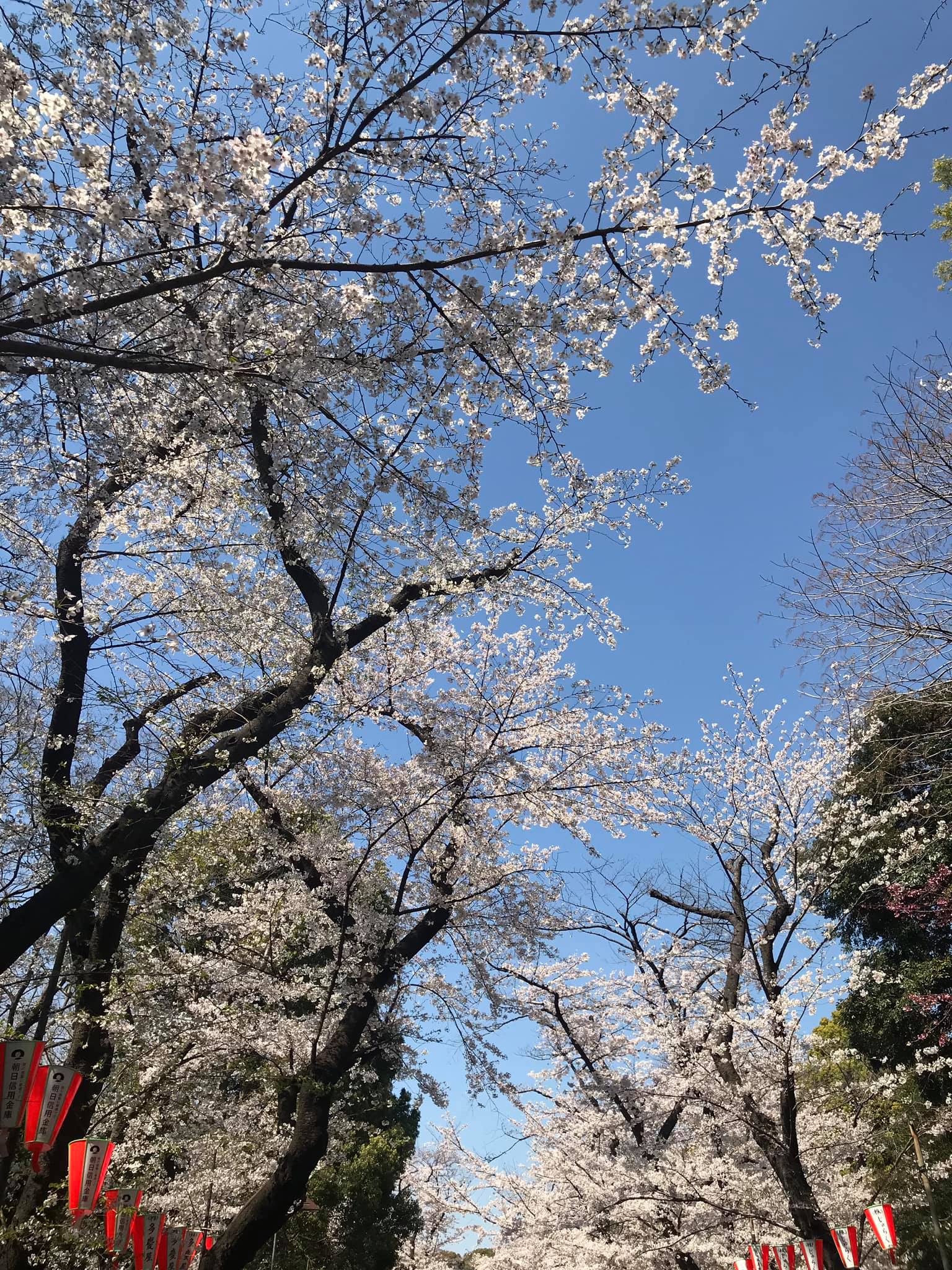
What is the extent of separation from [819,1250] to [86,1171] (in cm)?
530

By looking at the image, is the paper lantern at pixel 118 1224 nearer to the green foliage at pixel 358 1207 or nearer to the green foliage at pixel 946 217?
the green foliage at pixel 358 1207

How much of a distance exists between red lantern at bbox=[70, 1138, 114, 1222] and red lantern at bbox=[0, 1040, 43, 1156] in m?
0.77

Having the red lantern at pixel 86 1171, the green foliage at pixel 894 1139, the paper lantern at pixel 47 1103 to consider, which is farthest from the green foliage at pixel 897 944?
the paper lantern at pixel 47 1103

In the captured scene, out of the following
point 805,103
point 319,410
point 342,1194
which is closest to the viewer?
point 805,103

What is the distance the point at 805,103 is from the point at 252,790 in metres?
6.44

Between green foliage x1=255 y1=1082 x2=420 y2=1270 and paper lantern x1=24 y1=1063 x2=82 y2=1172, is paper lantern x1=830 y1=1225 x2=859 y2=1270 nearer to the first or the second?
paper lantern x1=24 y1=1063 x2=82 y2=1172

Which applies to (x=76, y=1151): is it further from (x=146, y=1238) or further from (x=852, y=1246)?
(x=852, y=1246)

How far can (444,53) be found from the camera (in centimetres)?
324

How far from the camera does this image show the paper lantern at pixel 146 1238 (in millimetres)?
5641

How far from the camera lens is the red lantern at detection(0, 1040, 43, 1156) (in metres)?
4.02

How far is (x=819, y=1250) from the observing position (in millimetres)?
5508

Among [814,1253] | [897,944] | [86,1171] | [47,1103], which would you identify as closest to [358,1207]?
[897,944]

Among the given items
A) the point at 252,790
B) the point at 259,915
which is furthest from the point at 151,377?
the point at 259,915

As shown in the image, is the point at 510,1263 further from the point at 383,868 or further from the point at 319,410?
the point at 319,410
